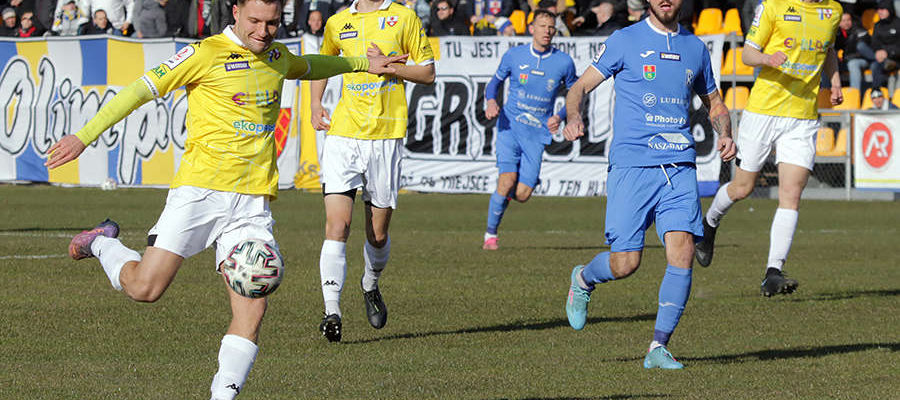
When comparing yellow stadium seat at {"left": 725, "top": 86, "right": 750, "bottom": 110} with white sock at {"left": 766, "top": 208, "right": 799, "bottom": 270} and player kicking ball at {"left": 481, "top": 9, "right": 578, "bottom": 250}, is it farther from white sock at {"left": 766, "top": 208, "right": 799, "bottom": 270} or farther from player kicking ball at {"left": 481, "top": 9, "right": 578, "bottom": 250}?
white sock at {"left": 766, "top": 208, "right": 799, "bottom": 270}

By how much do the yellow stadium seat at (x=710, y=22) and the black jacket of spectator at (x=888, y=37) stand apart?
9.97 feet

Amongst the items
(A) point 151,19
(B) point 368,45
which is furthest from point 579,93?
(A) point 151,19

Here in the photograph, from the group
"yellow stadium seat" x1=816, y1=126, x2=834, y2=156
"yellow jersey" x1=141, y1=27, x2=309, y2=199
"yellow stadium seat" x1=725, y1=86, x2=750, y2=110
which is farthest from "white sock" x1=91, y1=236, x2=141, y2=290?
"yellow stadium seat" x1=816, y1=126, x2=834, y2=156

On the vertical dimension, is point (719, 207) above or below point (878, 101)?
above

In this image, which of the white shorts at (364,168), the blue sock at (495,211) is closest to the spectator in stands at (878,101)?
the blue sock at (495,211)

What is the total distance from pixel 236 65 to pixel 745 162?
630cm

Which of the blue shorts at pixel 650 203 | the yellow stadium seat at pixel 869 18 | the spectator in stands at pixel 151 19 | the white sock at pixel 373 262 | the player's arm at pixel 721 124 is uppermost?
the player's arm at pixel 721 124

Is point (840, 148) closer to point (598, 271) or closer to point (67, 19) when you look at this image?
point (67, 19)

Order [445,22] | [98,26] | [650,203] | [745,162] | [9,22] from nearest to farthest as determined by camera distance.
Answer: [650,203], [745,162], [445,22], [98,26], [9,22]

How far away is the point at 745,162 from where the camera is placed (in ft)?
38.9

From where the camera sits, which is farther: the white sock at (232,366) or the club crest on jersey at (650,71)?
the club crest on jersey at (650,71)

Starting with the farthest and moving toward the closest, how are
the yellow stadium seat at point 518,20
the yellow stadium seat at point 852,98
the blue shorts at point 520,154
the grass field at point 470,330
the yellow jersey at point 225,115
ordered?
the yellow stadium seat at point 518,20
the yellow stadium seat at point 852,98
the blue shorts at point 520,154
the grass field at point 470,330
the yellow jersey at point 225,115

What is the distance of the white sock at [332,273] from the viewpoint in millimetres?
9078

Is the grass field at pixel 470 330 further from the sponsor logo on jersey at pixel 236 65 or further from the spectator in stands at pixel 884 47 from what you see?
the spectator in stands at pixel 884 47
